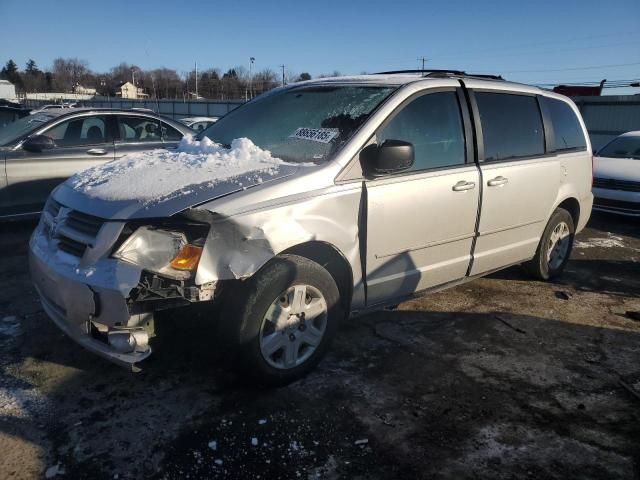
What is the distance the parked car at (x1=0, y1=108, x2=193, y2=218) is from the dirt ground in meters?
2.33

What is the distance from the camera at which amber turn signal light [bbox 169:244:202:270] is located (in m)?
2.60

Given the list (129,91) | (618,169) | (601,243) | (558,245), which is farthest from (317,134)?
(129,91)

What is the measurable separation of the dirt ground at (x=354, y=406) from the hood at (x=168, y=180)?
615 millimetres

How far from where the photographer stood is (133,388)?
3.01 m

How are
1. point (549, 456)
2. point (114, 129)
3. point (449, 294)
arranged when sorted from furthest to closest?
point (114, 129) → point (449, 294) → point (549, 456)

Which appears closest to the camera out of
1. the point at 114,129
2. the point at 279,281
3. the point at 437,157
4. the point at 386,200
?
the point at 279,281

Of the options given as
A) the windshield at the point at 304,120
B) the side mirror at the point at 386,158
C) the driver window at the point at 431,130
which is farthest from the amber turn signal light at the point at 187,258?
the driver window at the point at 431,130

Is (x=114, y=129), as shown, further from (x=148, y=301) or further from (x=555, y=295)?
(x=555, y=295)

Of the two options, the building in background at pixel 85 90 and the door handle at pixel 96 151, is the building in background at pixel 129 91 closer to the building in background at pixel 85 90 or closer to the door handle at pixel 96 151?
the building in background at pixel 85 90

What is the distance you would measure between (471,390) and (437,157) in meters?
1.60

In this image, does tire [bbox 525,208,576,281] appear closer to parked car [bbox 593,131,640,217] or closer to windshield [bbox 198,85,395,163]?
windshield [bbox 198,85,395,163]

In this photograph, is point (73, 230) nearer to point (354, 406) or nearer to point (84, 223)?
point (84, 223)

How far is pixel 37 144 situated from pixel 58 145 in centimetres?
41

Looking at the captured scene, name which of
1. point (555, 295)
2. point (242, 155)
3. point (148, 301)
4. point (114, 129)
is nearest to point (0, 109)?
point (114, 129)
